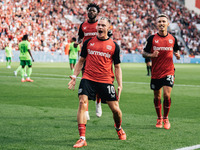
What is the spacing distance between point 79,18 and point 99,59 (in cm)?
4356

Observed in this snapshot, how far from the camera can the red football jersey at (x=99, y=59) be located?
18.4 ft

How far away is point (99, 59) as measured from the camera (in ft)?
18.4

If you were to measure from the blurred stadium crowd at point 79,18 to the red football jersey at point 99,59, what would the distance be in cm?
3392

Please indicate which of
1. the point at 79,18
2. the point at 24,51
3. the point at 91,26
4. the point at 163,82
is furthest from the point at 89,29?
the point at 79,18

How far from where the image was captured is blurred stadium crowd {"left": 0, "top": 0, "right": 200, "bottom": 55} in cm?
4003

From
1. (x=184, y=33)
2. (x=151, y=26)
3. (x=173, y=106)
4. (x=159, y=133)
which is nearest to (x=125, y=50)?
(x=151, y=26)

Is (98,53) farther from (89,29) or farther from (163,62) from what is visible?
(89,29)

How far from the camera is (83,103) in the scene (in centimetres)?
542

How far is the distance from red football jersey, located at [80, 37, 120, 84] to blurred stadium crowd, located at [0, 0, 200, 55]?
111 feet

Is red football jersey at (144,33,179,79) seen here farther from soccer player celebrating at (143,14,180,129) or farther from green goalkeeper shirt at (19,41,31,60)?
green goalkeeper shirt at (19,41,31,60)

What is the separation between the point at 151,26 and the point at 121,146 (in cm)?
5144

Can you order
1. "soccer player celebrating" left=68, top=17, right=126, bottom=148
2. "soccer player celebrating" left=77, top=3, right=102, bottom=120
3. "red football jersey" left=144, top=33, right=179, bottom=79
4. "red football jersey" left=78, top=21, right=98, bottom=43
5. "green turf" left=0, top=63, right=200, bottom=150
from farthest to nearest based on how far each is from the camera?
"red football jersey" left=78, top=21, right=98, bottom=43, "soccer player celebrating" left=77, top=3, right=102, bottom=120, "red football jersey" left=144, top=33, right=179, bottom=79, "soccer player celebrating" left=68, top=17, right=126, bottom=148, "green turf" left=0, top=63, right=200, bottom=150

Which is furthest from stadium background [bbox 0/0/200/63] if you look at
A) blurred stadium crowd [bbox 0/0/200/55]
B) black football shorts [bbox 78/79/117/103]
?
black football shorts [bbox 78/79/117/103]

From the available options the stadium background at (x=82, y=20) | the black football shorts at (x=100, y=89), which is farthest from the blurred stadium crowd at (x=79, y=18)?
the black football shorts at (x=100, y=89)
